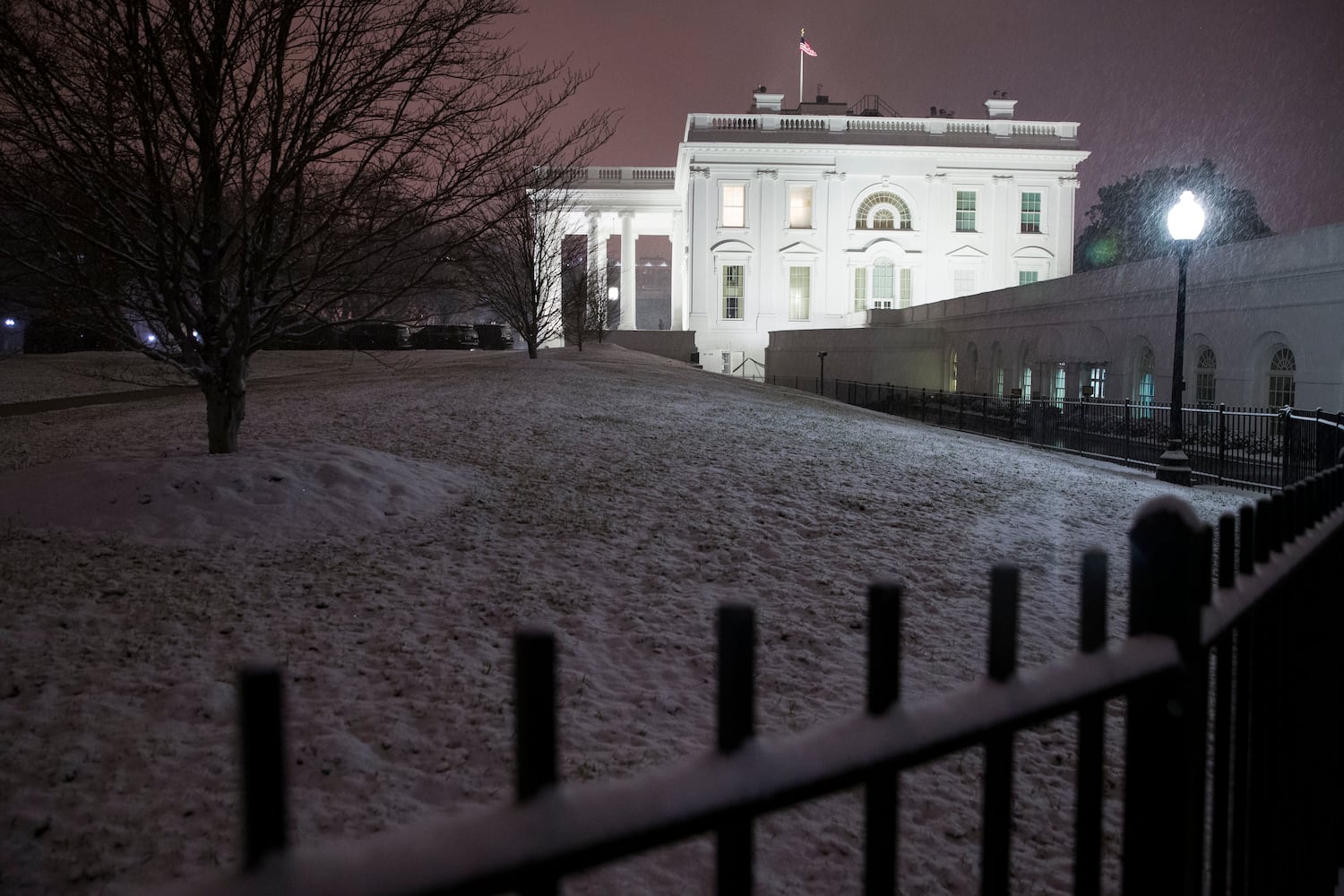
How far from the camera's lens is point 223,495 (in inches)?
334

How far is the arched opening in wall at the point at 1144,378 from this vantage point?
95.3ft

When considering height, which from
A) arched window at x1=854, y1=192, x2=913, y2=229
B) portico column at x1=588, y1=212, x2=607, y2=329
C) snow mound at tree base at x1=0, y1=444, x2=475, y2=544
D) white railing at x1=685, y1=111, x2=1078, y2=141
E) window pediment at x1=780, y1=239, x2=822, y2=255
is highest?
white railing at x1=685, y1=111, x2=1078, y2=141

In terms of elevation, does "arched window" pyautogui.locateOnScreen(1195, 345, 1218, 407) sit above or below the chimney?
below

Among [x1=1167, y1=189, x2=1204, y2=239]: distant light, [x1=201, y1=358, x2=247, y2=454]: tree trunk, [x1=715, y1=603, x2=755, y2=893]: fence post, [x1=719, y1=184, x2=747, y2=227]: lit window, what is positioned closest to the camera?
[x1=715, y1=603, x2=755, y2=893]: fence post

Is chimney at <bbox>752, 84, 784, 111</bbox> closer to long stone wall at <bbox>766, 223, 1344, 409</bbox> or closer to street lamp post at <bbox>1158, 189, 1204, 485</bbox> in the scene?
long stone wall at <bbox>766, 223, 1344, 409</bbox>

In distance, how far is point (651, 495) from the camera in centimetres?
1022

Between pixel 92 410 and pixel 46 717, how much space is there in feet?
56.0

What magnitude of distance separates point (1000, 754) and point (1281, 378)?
88.5 ft

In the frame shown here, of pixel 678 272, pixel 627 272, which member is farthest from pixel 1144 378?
pixel 678 272

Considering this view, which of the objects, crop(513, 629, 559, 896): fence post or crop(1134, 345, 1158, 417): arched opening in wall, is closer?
crop(513, 629, 559, 896): fence post

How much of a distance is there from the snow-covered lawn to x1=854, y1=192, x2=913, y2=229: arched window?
161ft

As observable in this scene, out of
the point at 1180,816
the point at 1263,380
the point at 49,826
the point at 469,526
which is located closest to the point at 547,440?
the point at 469,526

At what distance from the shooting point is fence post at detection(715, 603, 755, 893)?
115cm

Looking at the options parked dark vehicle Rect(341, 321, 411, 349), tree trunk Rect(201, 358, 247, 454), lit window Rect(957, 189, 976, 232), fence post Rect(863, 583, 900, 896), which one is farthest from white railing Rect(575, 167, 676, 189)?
fence post Rect(863, 583, 900, 896)
